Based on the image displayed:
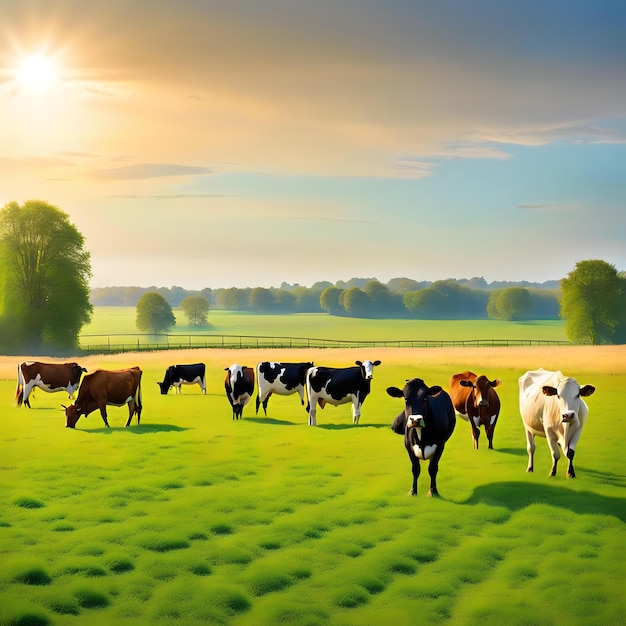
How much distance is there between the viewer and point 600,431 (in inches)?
839

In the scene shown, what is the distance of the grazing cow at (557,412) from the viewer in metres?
14.5

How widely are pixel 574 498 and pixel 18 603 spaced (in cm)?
916

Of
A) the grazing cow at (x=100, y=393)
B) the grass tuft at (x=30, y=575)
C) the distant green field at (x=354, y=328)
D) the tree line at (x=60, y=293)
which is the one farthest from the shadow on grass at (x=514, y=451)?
the distant green field at (x=354, y=328)

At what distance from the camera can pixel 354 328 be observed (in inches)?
5295

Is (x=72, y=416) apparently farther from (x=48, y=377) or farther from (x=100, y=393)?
(x=48, y=377)

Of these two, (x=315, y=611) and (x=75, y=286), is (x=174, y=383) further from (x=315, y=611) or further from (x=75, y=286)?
(x=75, y=286)

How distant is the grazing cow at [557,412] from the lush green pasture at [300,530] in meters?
0.67

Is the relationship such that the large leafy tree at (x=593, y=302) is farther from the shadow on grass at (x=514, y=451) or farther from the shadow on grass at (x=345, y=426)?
the shadow on grass at (x=514, y=451)

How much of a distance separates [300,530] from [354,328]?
403ft

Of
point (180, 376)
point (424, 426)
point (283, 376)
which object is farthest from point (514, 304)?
point (424, 426)

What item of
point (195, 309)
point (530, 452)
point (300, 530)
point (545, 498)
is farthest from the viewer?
point (195, 309)

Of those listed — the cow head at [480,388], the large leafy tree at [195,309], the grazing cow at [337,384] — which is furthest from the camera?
the large leafy tree at [195,309]

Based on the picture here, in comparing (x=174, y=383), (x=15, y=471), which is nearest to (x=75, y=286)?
(x=174, y=383)

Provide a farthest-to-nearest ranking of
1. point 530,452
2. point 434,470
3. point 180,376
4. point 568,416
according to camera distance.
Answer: point 180,376
point 530,452
point 568,416
point 434,470
